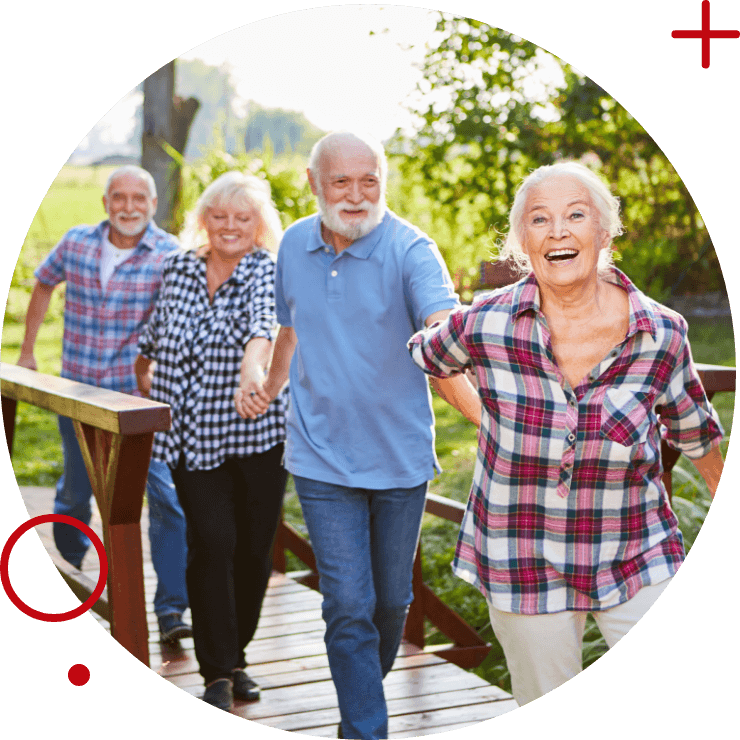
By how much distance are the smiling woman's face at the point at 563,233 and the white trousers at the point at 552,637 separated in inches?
30.0

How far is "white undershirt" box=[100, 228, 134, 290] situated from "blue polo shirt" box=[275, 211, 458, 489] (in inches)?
64.6

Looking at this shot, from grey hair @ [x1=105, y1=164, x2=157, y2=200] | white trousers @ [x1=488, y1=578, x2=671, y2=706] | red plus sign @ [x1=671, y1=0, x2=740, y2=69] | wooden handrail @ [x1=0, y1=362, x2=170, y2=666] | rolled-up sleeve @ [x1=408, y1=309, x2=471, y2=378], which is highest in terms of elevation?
red plus sign @ [x1=671, y1=0, x2=740, y2=69]

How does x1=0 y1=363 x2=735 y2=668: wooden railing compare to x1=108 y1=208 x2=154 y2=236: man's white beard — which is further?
x1=108 y1=208 x2=154 y2=236: man's white beard

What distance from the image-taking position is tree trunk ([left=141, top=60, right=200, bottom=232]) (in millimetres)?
8750

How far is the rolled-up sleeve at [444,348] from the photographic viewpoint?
2393 mm

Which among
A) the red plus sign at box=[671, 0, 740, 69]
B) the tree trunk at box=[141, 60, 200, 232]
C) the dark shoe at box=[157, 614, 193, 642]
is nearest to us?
the red plus sign at box=[671, 0, 740, 69]

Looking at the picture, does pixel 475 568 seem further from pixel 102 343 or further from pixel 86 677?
pixel 102 343

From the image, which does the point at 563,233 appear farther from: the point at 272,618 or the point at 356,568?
the point at 272,618

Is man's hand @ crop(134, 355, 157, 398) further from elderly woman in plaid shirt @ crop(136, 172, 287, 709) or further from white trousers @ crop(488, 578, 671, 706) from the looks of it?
white trousers @ crop(488, 578, 671, 706)

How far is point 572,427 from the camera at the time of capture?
7.37 ft

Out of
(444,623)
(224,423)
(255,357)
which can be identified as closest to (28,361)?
(224,423)

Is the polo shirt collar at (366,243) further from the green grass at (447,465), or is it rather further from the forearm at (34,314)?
the forearm at (34,314)

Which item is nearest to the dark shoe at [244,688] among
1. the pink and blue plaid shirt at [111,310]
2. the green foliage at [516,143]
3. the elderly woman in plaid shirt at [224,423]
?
the elderly woman in plaid shirt at [224,423]

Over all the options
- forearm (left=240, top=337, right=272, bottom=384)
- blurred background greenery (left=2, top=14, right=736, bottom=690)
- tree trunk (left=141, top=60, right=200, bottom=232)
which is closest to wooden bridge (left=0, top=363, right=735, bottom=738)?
forearm (left=240, top=337, right=272, bottom=384)
